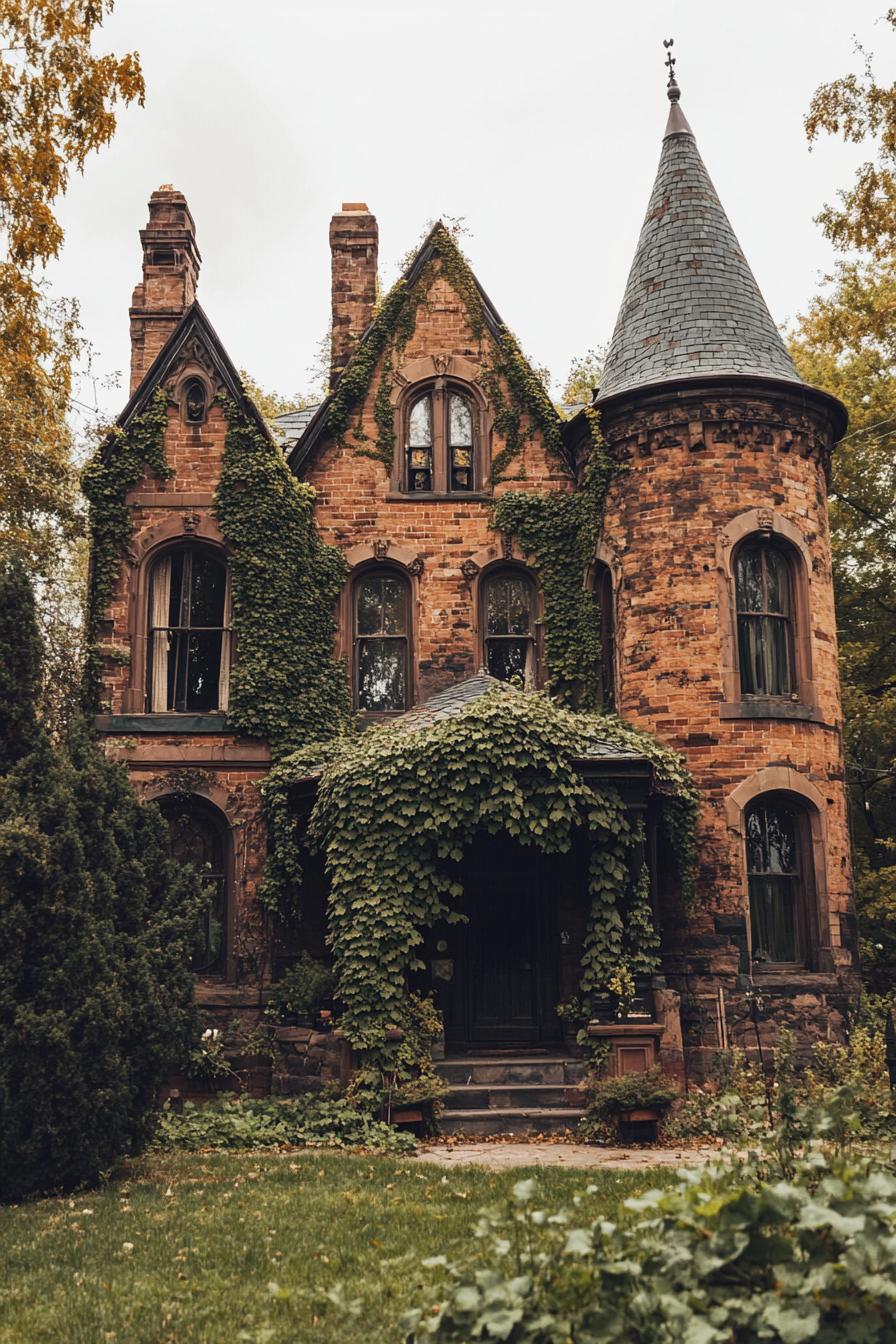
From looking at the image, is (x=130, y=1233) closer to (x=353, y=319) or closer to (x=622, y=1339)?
(x=622, y=1339)

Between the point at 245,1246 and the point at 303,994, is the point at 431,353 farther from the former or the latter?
the point at 245,1246

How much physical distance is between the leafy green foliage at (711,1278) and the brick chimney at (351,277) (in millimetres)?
15927

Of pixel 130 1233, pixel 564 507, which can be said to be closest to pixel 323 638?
pixel 564 507

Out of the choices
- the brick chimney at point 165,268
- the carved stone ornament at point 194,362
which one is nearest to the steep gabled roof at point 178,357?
the carved stone ornament at point 194,362

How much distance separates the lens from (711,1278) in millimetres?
4414

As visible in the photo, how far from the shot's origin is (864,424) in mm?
25000

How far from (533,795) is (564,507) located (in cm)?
521

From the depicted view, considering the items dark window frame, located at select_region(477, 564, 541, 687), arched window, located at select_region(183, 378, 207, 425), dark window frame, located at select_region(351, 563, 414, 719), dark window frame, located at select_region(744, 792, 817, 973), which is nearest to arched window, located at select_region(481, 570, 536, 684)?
dark window frame, located at select_region(477, 564, 541, 687)

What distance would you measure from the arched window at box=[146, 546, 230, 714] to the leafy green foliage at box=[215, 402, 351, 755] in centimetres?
44

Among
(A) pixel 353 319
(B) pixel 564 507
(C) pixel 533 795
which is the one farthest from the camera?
(A) pixel 353 319

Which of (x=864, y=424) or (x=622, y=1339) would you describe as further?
(x=864, y=424)

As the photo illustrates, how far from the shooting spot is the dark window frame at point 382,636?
1725 cm

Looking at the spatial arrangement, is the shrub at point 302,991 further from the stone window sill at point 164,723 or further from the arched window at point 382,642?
the arched window at point 382,642

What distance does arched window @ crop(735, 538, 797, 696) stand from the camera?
52.9 feet
